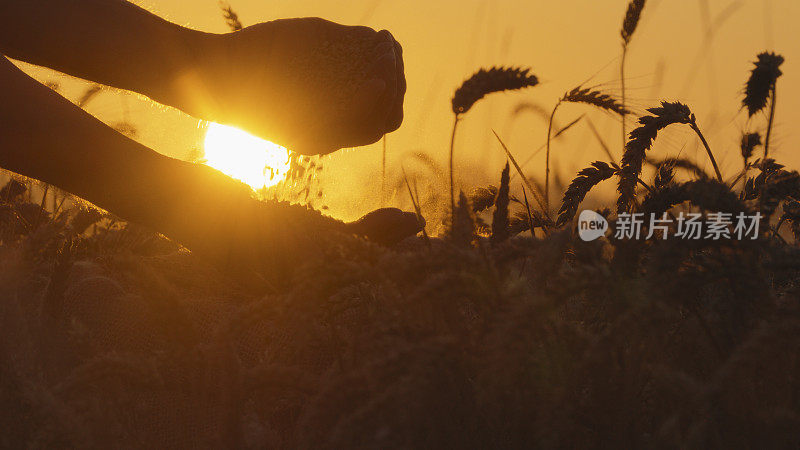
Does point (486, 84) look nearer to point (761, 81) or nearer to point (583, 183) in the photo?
point (583, 183)

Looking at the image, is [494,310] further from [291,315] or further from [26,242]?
[26,242]

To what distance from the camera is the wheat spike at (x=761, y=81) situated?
154 centimetres

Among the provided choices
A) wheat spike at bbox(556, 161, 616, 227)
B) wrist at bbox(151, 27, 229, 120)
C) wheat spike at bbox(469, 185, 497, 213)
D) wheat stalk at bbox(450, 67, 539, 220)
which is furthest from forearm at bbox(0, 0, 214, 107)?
wheat spike at bbox(556, 161, 616, 227)

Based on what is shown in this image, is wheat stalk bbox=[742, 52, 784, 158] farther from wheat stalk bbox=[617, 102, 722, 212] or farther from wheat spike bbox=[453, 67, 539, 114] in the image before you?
wheat spike bbox=[453, 67, 539, 114]

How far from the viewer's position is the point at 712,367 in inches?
27.8

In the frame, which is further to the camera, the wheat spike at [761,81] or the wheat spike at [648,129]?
the wheat spike at [761,81]

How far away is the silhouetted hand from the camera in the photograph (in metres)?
1.48

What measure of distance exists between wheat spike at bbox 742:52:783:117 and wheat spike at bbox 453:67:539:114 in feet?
1.80

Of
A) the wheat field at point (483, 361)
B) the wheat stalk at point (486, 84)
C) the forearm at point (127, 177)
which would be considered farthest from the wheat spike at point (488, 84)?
the wheat field at point (483, 361)

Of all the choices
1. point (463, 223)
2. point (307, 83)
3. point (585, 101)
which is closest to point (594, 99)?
point (585, 101)

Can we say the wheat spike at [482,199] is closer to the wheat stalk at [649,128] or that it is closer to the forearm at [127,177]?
the wheat stalk at [649,128]

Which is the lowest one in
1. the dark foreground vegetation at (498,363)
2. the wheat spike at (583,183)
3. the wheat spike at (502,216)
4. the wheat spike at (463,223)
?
the dark foreground vegetation at (498,363)

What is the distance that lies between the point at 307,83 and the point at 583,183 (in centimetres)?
61

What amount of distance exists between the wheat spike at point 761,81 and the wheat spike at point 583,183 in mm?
498
